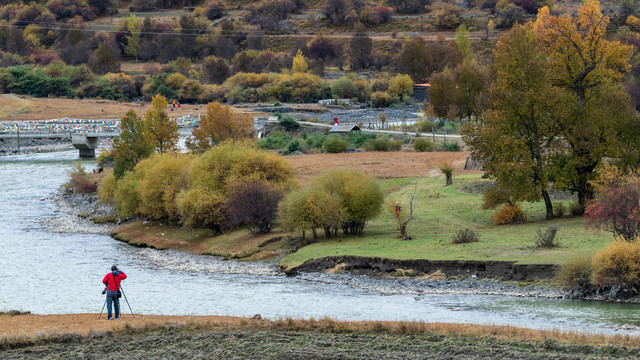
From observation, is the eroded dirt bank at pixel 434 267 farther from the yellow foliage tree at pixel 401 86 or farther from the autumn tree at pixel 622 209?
the yellow foliage tree at pixel 401 86

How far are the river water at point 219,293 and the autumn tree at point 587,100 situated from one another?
14.3 m

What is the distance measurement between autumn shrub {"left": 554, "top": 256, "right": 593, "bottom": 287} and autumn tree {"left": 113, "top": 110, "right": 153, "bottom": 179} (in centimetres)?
4064

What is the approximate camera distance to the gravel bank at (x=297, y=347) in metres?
21.4

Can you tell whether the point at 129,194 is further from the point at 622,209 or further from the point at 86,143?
the point at 86,143

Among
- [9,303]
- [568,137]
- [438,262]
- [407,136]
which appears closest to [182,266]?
[9,303]

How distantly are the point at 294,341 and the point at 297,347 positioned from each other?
0.95 meters

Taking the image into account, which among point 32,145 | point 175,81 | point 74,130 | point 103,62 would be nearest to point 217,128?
point 74,130

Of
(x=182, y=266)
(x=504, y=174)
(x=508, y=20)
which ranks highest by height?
(x=508, y=20)

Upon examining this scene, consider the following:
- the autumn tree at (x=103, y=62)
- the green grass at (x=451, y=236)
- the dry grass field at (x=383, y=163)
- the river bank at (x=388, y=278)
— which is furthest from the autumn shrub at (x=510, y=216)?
the autumn tree at (x=103, y=62)

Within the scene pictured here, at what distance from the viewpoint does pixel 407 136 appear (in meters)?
91.8

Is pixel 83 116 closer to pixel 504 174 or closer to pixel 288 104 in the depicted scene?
pixel 288 104

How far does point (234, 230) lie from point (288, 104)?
8914cm

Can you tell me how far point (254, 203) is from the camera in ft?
154

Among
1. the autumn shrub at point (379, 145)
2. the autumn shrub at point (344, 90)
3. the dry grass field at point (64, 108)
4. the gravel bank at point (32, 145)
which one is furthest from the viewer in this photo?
the autumn shrub at point (344, 90)
